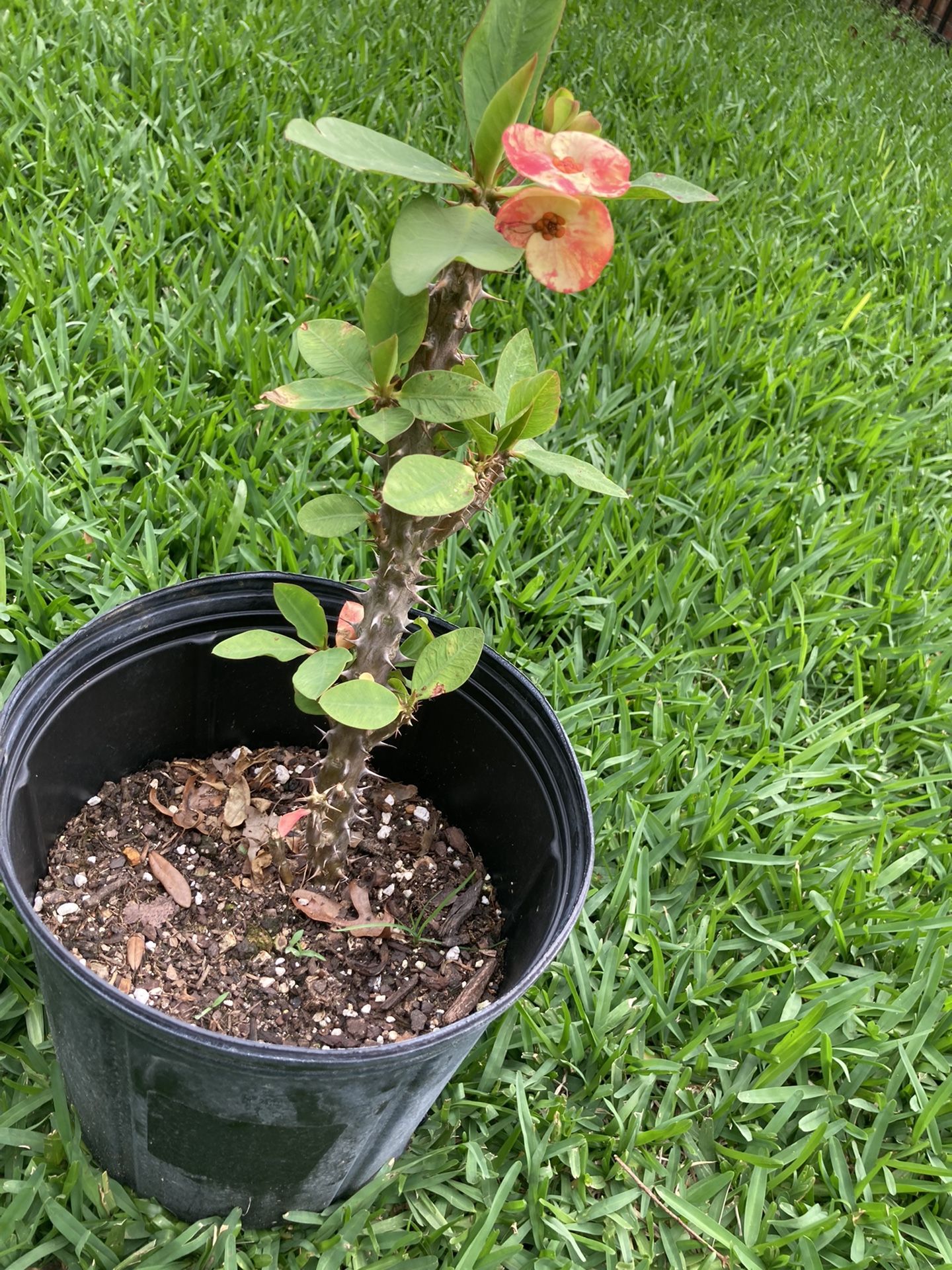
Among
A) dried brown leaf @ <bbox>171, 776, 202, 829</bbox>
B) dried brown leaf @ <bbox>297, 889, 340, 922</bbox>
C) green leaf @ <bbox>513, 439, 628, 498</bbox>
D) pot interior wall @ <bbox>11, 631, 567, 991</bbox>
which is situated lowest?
dried brown leaf @ <bbox>171, 776, 202, 829</bbox>

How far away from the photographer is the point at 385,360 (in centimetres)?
80

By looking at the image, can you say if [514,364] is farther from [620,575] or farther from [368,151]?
[620,575]

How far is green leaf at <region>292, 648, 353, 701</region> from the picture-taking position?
0.92m

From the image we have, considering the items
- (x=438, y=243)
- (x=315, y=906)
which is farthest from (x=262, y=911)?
(x=438, y=243)

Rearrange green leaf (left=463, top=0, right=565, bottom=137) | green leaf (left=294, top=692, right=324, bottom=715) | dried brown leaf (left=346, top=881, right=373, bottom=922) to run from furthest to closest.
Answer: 1. dried brown leaf (left=346, top=881, right=373, bottom=922)
2. green leaf (left=294, top=692, right=324, bottom=715)
3. green leaf (left=463, top=0, right=565, bottom=137)

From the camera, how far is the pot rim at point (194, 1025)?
783 millimetres

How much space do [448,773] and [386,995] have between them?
31 cm

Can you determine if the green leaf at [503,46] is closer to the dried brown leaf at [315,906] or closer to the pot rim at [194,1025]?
the pot rim at [194,1025]

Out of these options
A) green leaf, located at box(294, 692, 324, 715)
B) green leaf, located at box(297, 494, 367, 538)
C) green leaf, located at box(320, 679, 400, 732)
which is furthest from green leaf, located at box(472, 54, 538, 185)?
green leaf, located at box(294, 692, 324, 715)

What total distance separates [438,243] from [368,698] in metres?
0.41

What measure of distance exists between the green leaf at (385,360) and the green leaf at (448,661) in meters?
0.27

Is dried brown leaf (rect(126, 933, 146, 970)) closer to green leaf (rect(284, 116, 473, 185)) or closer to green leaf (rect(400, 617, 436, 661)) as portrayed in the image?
green leaf (rect(400, 617, 436, 661))

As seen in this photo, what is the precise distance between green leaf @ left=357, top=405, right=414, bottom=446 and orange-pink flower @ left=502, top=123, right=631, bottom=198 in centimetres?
22

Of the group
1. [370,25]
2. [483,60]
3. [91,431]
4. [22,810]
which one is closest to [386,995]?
[22,810]
